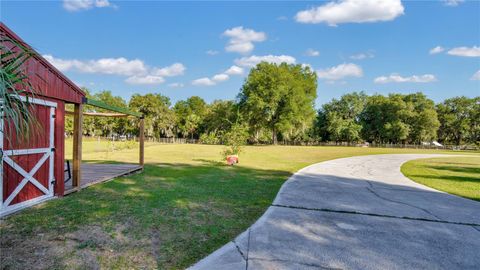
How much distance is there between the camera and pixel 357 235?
3.59 metres

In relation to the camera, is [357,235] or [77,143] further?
[77,143]

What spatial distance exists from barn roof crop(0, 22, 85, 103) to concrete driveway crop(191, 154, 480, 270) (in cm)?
421

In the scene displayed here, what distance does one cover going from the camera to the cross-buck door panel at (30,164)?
13.5ft

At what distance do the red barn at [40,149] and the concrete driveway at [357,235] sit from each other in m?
3.75

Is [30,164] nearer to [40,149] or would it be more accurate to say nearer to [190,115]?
[40,149]

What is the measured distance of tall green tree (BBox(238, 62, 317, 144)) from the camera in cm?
3691

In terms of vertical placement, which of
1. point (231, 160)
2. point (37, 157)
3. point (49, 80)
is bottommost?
point (231, 160)

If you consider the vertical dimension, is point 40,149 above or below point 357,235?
above

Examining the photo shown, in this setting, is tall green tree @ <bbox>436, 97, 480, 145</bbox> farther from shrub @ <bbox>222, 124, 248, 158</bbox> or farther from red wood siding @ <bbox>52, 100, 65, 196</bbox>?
red wood siding @ <bbox>52, 100, 65, 196</bbox>

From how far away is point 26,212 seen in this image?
4172 millimetres

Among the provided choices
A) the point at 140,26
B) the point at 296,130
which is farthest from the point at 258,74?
the point at 140,26

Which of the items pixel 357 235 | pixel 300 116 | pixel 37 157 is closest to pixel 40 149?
pixel 37 157

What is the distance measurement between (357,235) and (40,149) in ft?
18.6

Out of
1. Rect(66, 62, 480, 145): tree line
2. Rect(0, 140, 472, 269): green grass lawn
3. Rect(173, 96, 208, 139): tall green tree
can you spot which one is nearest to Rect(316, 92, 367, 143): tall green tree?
Rect(66, 62, 480, 145): tree line
